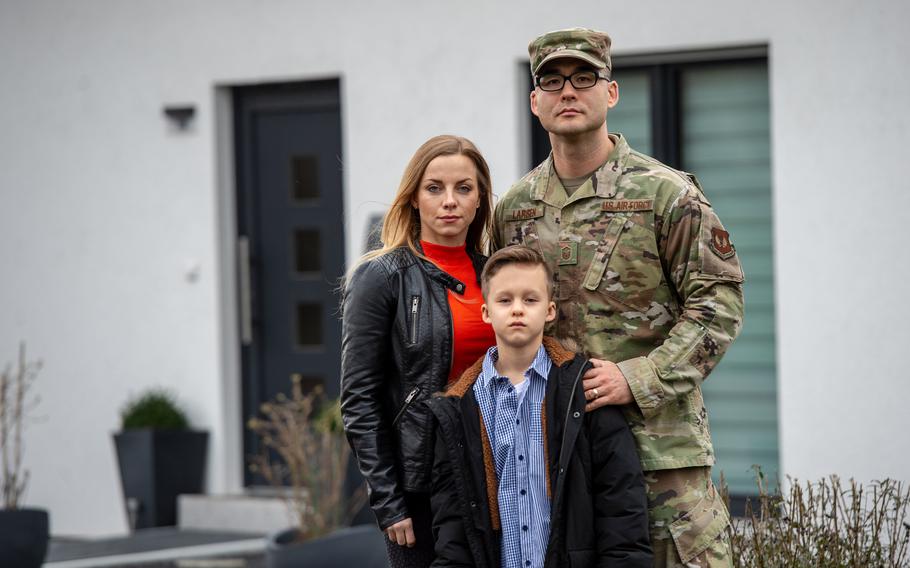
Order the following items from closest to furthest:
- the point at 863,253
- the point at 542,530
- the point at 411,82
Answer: the point at 542,530 → the point at 863,253 → the point at 411,82

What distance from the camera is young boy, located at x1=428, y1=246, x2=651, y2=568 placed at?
3451 millimetres

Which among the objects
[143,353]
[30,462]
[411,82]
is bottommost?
[30,462]

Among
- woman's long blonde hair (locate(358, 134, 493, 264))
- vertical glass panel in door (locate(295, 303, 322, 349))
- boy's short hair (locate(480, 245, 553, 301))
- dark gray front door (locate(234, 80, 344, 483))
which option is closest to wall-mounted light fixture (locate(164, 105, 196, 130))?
dark gray front door (locate(234, 80, 344, 483))

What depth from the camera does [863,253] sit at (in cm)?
724

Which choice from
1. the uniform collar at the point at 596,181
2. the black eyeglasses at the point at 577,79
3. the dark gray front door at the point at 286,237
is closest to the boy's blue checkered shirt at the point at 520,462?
the uniform collar at the point at 596,181

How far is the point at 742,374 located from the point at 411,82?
8.38 ft

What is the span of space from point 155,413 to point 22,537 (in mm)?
1670

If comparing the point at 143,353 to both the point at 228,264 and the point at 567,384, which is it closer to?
the point at 228,264

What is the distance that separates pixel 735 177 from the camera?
25.6ft

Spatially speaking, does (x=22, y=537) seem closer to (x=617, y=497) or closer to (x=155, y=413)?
(x=155, y=413)

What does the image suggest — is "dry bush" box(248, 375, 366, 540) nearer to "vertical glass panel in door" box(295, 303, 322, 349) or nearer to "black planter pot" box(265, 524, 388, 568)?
"black planter pot" box(265, 524, 388, 568)

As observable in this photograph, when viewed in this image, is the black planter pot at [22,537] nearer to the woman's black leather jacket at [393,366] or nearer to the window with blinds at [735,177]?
the window with blinds at [735,177]

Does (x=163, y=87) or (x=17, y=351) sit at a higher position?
(x=163, y=87)

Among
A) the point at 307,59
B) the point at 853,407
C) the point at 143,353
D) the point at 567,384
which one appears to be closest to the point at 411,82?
the point at 307,59
